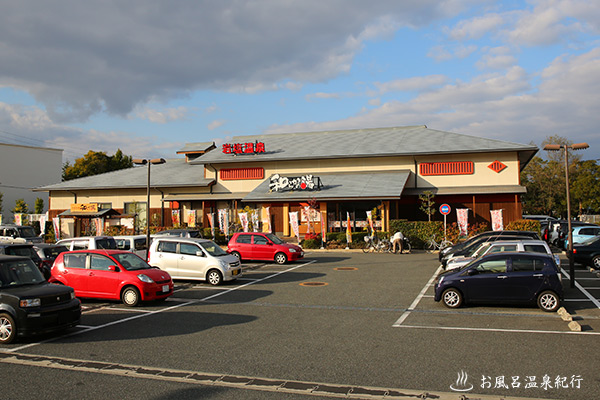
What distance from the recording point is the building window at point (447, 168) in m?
36.0

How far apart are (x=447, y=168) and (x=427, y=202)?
9.99 ft

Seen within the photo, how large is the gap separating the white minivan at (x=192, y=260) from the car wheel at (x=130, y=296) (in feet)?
13.8

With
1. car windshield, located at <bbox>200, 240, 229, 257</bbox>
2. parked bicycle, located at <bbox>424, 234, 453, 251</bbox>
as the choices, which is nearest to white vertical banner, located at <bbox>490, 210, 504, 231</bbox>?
parked bicycle, located at <bbox>424, 234, 453, 251</bbox>

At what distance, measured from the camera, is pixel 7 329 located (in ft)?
30.9

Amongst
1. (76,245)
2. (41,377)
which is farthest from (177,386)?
(76,245)

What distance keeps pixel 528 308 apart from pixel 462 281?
2.04 metres

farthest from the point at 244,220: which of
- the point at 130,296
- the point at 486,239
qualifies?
the point at 130,296

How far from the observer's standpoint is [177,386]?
7.09 meters

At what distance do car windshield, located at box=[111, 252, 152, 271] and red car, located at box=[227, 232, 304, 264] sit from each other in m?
10.1

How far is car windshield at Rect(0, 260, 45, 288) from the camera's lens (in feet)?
32.9

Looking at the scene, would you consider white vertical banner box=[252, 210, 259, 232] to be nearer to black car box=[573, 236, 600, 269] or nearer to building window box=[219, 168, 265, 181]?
building window box=[219, 168, 265, 181]

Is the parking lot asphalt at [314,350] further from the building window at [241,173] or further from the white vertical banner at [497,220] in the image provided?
the building window at [241,173]

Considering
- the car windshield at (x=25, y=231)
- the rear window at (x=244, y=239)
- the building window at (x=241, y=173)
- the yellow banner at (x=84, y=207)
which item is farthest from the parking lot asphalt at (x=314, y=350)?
the yellow banner at (x=84, y=207)

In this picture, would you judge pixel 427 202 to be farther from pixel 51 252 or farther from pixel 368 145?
pixel 51 252
